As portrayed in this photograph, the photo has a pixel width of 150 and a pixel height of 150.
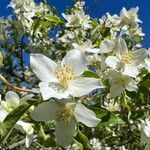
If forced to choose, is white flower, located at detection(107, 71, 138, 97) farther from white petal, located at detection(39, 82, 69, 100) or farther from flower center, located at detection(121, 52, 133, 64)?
white petal, located at detection(39, 82, 69, 100)

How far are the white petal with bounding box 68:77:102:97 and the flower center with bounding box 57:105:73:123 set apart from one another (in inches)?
2.3

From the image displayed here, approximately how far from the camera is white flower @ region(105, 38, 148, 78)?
207 cm

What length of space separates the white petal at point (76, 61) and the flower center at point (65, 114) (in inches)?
6.3

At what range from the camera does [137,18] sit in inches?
152

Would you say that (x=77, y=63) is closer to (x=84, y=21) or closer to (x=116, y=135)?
(x=84, y=21)

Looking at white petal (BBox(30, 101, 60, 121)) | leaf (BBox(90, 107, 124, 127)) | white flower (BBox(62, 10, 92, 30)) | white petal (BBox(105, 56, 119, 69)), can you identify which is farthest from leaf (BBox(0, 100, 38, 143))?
white flower (BBox(62, 10, 92, 30))

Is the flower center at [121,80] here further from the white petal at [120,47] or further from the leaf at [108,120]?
the leaf at [108,120]

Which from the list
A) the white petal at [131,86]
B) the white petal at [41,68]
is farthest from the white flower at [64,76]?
the white petal at [131,86]

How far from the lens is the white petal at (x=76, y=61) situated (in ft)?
6.00

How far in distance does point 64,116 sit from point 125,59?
1.67ft

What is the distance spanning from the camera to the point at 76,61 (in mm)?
1841

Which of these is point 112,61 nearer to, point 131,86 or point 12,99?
point 131,86

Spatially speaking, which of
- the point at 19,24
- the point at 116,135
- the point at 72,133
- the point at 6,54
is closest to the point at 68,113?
the point at 72,133

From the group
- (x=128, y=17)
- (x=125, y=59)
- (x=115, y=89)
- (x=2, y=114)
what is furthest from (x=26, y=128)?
(x=128, y=17)
